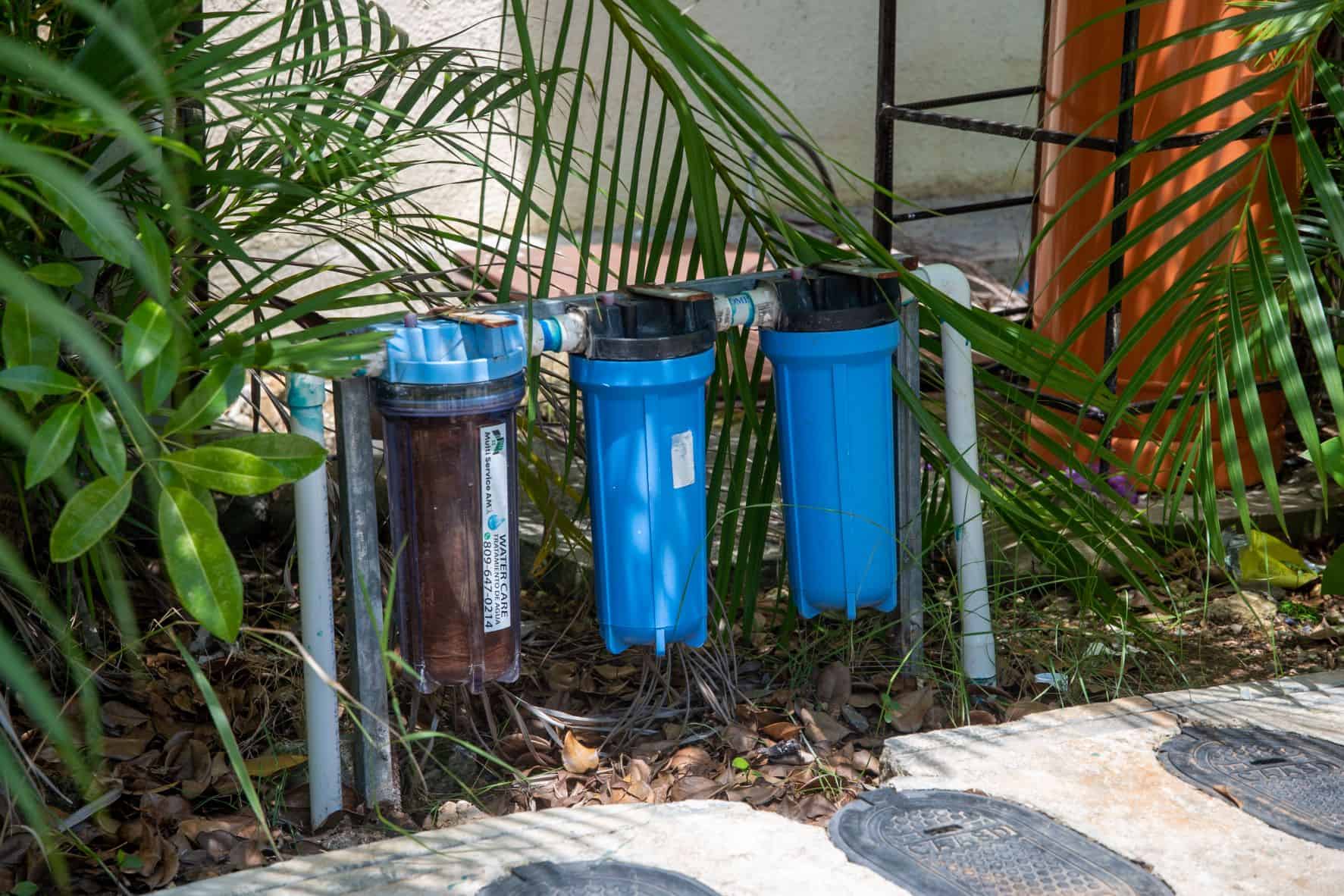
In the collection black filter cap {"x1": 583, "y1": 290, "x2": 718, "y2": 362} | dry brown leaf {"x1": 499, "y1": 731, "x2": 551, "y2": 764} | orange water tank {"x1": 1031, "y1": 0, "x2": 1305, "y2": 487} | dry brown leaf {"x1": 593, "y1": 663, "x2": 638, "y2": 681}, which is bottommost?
dry brown leaf {"x1": 499, "y1": 731, "x2": 551, "y2": 764}

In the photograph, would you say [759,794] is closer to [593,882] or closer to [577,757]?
[577,757]

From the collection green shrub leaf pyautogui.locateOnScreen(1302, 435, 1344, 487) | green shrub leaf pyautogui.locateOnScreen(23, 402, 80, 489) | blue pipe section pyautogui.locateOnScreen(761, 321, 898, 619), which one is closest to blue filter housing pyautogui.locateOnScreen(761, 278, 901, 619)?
blue pipe section pyautogui.locateOnScreen(761, 321, 898, 619)

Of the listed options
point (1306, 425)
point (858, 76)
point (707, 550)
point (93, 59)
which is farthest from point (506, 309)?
point (858, 76)

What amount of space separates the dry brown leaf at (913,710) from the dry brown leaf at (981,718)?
7 cm

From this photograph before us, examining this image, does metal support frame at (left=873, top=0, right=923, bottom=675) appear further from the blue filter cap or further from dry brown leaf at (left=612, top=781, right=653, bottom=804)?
the blue filter cap

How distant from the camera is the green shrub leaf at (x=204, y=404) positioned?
4.18 feet

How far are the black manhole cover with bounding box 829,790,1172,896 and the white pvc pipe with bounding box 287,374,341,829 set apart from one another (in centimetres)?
67

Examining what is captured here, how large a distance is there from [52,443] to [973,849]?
1.14 metres

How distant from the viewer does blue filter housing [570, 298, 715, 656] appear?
186 centimetres

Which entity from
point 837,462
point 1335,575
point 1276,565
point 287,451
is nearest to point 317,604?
point 287,451

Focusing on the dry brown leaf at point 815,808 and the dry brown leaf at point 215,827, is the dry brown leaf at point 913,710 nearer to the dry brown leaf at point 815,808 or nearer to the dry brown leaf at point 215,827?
the dry brown leaf at point 815,808

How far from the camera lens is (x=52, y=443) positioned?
1162 millimetres

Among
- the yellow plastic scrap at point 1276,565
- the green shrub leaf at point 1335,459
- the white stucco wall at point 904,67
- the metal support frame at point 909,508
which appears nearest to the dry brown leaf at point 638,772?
the metal support frame at point 909,508

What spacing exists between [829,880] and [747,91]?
110 centimetres
